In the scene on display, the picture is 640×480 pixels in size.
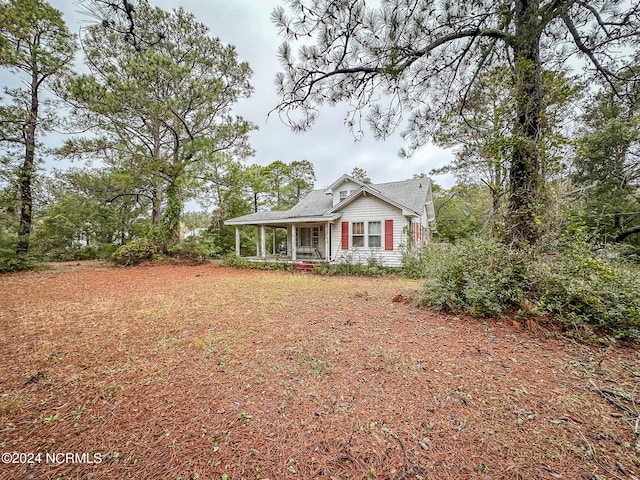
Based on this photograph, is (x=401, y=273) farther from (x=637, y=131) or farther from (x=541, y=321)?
(x=637, y=131)

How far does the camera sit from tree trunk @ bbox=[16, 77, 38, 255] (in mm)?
10352

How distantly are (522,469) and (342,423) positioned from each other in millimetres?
1216

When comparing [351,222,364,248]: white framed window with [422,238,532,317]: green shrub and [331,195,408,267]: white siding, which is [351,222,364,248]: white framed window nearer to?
[331,195,408,267]: white siding

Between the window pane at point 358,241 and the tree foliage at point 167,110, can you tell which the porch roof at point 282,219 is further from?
the tree foliage at point 167,110

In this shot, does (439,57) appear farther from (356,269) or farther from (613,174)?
(613,174)

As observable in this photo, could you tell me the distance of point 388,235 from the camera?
1117cm

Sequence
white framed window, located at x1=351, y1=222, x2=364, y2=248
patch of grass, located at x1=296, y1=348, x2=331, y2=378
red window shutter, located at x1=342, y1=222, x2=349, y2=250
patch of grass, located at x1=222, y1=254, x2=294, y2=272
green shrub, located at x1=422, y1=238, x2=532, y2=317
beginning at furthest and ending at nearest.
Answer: patch of grass, located at x1=222, y1=254, x2=294, y2=272 < red window shutter, located at x1=342, y1=222, x2=349, y2=250 < white framed window, located at x1=351, y1=222, x2=364, y2=248 < green shrub, located at x1=422, y1=238, x2=532, y2=317 < patch of grass, located at x1=296, y1=348, x2=331, y2=378

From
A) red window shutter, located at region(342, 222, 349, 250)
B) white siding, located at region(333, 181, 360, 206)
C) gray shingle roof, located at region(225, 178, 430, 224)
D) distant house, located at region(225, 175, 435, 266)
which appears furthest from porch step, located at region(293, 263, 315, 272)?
white siding, located at region(333, 181, 360, 206)

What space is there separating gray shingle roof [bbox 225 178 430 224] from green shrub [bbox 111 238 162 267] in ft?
13.7

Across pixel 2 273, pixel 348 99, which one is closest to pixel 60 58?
pixel 2 273

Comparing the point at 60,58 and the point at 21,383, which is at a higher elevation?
the point at 60,58

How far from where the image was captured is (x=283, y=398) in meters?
2.30

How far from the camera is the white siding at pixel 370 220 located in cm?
1101

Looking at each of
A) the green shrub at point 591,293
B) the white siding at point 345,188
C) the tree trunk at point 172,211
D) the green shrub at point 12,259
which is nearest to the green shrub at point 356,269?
the white siding at point 345,188
